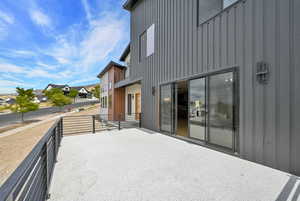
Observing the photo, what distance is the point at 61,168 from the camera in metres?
3.00

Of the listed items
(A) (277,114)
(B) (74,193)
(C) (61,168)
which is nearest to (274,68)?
(A) (277,114)

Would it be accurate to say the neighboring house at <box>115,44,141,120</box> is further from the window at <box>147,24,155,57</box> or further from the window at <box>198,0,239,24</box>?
the window at <box>198,0,239,24</box>

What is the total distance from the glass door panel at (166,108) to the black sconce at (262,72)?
Answer: 10.5ft

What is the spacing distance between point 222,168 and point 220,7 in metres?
4.49

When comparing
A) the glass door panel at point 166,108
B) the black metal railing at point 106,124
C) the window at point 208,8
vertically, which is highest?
the window at point 208,8

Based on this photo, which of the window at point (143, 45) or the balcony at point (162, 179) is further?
the window at point (143, 45)

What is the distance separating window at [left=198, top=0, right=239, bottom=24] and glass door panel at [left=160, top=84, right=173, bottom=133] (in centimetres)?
263

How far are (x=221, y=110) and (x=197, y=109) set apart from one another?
0.88 m

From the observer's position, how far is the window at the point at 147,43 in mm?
7137

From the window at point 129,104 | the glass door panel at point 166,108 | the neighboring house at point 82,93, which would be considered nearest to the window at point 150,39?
the glass door panel at point 166,108

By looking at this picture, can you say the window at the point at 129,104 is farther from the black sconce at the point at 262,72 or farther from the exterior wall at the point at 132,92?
the black sconce at the point at 262,72

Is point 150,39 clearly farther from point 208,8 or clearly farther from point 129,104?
point 129,104

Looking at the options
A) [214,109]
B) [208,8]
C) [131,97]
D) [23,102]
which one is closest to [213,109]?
[214,109]

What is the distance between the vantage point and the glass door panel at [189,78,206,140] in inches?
→ 173
